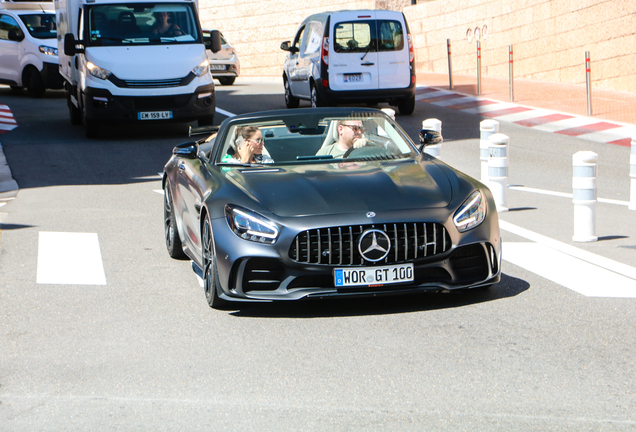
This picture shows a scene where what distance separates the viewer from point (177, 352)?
540 cm

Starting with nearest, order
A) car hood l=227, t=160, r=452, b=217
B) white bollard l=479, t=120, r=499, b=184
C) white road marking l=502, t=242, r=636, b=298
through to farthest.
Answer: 1. car hood l=227, t=160, r=452, b=217
2. white road marking l=502, t=242, r=636, b=298
3. white bollard l=479, t=120, r=499, b=184

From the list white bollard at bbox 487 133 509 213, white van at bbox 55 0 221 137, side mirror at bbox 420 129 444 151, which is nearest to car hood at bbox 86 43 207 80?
white van at bbox 55 0 221 137

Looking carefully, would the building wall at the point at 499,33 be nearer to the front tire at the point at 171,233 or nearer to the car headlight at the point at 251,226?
the front tire at the point at 171,233

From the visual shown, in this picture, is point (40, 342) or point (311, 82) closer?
point (40, 342)

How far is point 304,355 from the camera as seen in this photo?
5.27 metres

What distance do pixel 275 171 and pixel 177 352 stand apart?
1.74 meters

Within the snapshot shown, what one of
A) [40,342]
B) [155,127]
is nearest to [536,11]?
[155,127]

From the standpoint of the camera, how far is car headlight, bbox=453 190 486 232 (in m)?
6.04

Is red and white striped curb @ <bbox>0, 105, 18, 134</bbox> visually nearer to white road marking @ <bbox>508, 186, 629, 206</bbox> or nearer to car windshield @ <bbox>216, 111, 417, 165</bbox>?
white road marking @ <bbox>508, 186, 629, 206</bbox>

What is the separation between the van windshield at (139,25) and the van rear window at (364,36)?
3036 mm

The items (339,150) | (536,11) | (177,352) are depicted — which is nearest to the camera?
(177,352)

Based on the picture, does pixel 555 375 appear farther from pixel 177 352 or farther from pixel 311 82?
pixel 311 82

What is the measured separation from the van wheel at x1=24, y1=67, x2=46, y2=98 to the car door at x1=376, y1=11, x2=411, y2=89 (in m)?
9.90

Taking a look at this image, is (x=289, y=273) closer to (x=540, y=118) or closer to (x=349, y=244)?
(x=349, y=244)
